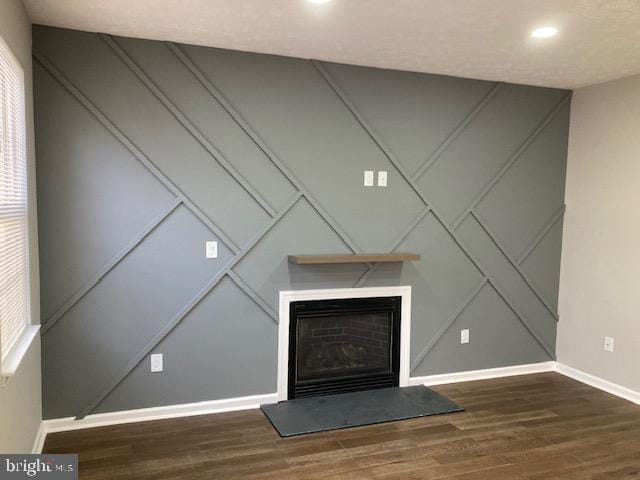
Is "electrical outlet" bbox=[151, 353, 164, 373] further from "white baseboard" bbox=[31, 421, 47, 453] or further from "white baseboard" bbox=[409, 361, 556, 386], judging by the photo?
"white baseboard" bbox=[409, 361, 556, 386]

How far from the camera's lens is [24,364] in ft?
8.22

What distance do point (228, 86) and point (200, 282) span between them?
1358mm

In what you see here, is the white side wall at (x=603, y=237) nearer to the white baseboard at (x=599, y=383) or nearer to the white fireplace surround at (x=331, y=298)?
the white baseboard at (x=599, y=383)

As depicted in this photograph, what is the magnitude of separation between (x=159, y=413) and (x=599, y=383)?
3528 mm

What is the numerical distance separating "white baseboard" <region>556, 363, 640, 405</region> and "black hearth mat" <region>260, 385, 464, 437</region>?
140 cm

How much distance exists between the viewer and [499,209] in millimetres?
4227

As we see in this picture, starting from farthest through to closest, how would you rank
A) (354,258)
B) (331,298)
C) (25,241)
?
(331,298) < (354,258) < (25,241)

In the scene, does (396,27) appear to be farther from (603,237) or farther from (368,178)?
(603,237)

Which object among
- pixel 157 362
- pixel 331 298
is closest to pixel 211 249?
pixel 157 362

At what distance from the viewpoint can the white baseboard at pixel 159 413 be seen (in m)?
3.17

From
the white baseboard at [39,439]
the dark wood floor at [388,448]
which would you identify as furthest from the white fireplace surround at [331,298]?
the white baseboard at [39,439]

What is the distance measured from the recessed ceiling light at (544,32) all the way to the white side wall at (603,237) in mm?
1384

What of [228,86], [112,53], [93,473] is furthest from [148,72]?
[93,473]

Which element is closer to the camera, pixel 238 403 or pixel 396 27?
pixel 396 27
